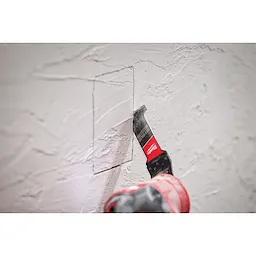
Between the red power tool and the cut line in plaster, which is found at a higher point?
the cut line in plaster

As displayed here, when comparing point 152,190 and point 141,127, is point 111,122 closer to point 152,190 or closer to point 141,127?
point 141,127

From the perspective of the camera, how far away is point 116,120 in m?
1.38

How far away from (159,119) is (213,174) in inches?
9.9

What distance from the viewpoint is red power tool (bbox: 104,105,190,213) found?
4.44 feet

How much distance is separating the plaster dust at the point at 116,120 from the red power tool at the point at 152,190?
0.02 m

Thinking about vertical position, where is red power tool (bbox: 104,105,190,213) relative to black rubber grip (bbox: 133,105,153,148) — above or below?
below

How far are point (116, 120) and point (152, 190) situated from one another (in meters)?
0.25

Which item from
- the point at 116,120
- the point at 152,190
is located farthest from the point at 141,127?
the point at 152,190

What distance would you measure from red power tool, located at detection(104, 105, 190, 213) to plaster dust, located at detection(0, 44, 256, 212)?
0.08ft

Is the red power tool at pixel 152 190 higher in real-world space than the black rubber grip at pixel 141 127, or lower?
lower

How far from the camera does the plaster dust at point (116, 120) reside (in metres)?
1.34
